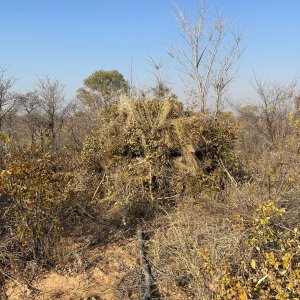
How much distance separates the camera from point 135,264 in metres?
4.56

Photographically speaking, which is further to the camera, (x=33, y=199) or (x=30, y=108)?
(x=30, y=108)

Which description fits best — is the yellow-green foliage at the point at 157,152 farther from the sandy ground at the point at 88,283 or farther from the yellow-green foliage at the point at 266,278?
the yellow-green foliage at the point at 266,278

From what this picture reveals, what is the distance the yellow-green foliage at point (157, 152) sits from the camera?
6859 mm

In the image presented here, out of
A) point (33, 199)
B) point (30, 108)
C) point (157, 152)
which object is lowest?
point (33, 199)

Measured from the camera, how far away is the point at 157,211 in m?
6.28

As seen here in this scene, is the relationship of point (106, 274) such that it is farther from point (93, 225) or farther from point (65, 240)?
point (93, 225)

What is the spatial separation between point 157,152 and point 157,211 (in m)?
1.24

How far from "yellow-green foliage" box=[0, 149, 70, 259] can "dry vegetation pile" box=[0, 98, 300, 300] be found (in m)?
0.02

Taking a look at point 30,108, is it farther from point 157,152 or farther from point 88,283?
point 88,283

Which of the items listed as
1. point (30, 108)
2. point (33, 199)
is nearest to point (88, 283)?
point (33, 199)

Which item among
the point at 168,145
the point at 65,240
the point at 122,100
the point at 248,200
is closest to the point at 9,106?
the point at 122,100

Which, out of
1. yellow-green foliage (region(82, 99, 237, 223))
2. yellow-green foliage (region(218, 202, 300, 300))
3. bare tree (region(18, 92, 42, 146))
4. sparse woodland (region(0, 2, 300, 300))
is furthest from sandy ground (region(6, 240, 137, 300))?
bare tree (region(18, 92, 42, 146))

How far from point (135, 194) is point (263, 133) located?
9.48 meters

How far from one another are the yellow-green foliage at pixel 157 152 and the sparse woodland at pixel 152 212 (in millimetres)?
21
